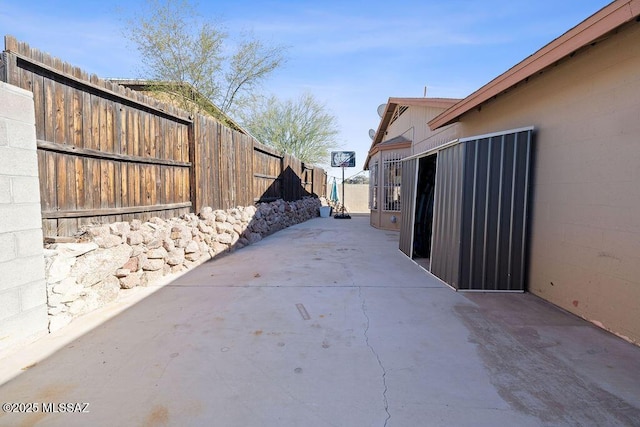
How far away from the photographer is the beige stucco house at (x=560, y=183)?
267 centimetres

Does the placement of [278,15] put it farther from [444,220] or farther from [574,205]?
[574,205]

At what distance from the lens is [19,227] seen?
2457mm

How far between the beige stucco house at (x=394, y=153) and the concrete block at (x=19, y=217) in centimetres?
758

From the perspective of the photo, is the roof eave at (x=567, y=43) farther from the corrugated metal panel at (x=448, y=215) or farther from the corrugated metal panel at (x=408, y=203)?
the corrugated metal panel at (x=408, y=203)

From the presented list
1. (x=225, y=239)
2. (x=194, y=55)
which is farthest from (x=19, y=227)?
(x=194, y=55)

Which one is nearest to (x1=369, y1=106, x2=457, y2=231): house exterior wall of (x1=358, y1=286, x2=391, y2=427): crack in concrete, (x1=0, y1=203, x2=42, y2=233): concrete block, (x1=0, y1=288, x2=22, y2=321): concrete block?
(x1=358, y1=286, x2=391, y2=427): crack in concrete

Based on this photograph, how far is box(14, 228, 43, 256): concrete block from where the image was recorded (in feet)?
8.02

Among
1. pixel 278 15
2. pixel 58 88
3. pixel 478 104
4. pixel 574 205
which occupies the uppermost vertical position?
pixel 278 15

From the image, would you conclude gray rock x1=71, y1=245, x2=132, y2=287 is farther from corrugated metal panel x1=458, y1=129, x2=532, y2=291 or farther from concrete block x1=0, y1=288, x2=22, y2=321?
corrugated metal panel x1=458, y1=129, x2=532, y2=291

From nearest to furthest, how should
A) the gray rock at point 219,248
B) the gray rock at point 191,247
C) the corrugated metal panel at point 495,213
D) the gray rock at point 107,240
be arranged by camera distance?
the gray rock at point 107,240, the corrugated metal panel at point 495,213, the gray rock at point 191,247, the gray rock at point 219,248

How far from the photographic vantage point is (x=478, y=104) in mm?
4660

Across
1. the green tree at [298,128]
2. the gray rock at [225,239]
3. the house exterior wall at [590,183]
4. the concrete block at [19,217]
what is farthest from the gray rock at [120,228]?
the green tree at [298,128]

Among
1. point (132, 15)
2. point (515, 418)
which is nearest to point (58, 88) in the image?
point (515, 418)

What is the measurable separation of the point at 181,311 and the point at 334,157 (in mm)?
15470
